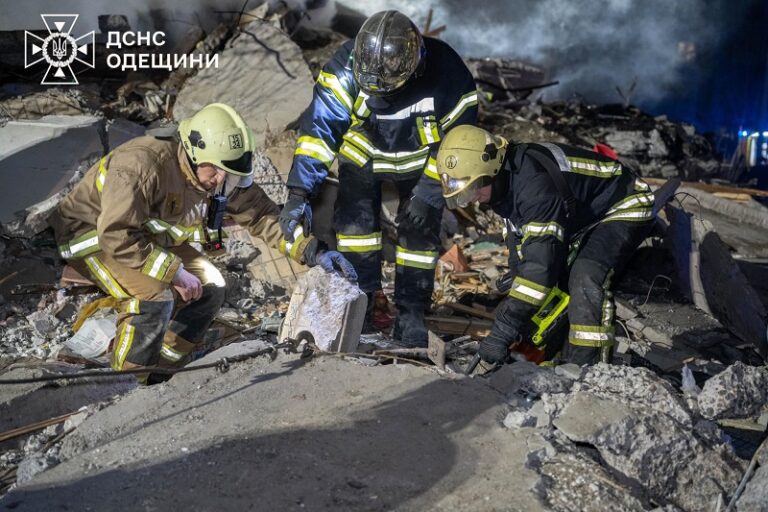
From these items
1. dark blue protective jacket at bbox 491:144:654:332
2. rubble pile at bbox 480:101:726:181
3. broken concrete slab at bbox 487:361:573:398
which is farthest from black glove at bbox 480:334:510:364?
rubble pile at bbox 480:101:726:181

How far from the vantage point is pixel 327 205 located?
6488 mm

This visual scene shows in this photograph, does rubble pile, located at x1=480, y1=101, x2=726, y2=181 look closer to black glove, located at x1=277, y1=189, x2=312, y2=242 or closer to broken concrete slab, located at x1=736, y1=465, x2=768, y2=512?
black glove, located at x1=277, y1=189, x2=312, y2=242

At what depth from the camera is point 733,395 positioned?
3602 mm

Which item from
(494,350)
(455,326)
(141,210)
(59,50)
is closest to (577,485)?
(494,350)

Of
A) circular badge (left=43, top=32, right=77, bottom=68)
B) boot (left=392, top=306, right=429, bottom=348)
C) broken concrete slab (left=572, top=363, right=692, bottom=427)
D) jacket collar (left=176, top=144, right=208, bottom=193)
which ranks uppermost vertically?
circular badge (left=43, top=32, right=77, bottom=68)

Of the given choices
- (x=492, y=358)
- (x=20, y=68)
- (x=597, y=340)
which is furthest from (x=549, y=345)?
(x=20, y=68)

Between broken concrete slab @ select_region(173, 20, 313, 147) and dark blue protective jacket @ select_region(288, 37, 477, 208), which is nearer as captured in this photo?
dark blue protective jacket @ select_region(288, 37, 477, 208)

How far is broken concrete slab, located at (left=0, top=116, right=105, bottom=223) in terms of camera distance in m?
6.12

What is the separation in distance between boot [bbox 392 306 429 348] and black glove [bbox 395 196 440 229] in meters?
0.63

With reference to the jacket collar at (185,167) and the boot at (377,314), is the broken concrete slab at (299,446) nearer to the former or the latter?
the jacket collar at (185,167)

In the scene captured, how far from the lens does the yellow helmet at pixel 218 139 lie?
422 centimetres

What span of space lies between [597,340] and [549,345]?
55cm

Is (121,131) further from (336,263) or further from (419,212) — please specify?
(336,263)

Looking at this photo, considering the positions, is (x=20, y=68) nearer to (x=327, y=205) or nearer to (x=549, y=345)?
(x=327, y=205)
